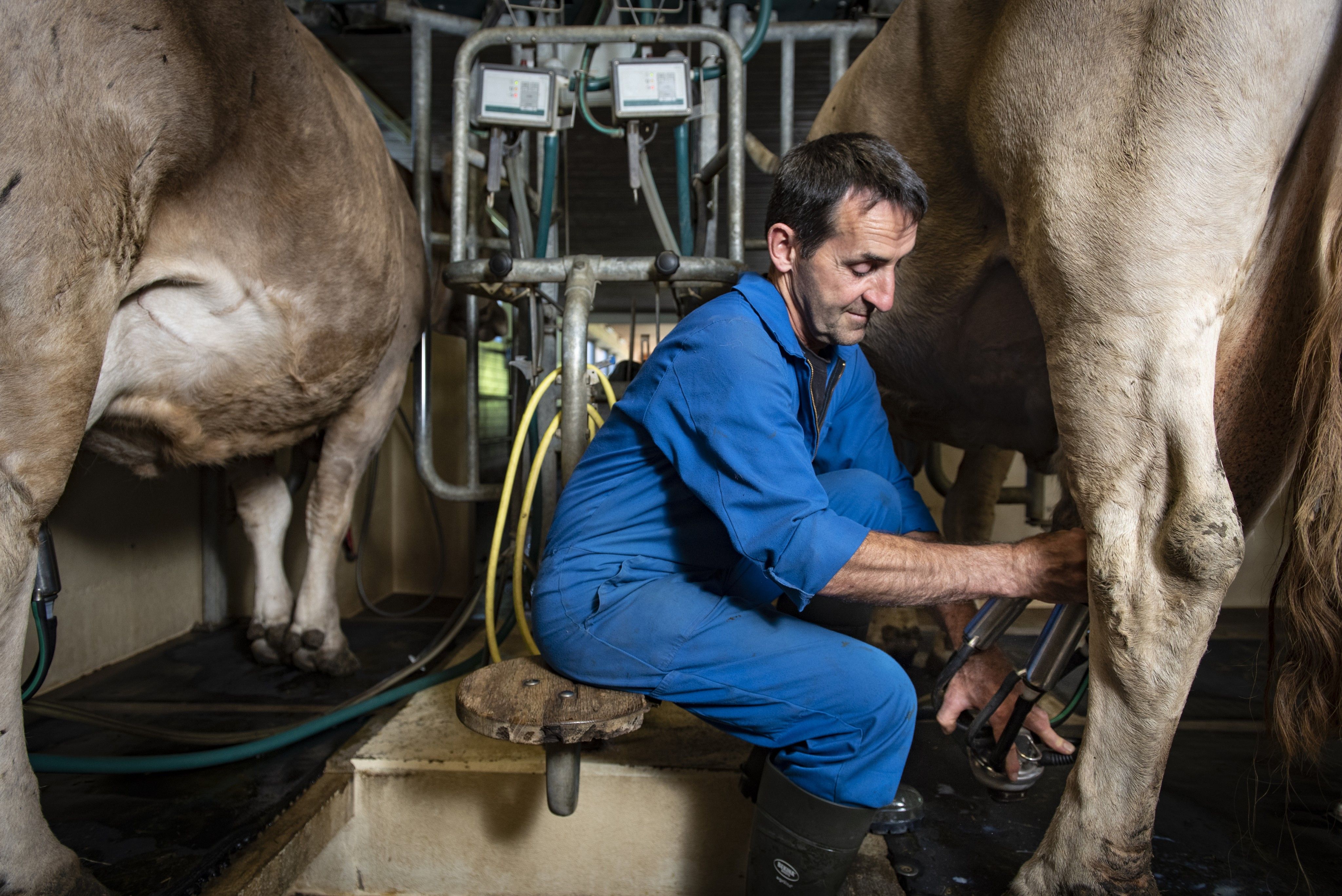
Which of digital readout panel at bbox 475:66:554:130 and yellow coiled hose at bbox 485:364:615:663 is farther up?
digital readout panel at bbox 475:66:554:130

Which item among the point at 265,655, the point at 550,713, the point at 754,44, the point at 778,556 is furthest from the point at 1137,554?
the point at 265,655

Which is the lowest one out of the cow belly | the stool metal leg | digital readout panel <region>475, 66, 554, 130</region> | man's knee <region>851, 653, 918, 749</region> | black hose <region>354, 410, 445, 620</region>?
black hose <region>354, 410, 445, 620</region>

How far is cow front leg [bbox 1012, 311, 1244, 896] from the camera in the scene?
118 centimetres

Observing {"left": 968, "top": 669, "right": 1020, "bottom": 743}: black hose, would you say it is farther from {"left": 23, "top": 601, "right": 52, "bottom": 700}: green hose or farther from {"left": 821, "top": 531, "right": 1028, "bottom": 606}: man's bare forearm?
{"left": 23, "top": 601, "right": 52, "bottom": 700}: green hose

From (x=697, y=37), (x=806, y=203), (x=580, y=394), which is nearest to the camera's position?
(x=806, y=203)

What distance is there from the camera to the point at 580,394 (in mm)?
1823

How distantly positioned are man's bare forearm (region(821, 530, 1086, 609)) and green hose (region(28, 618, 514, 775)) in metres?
1.14

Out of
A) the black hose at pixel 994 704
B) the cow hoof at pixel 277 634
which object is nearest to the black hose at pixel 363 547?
the cow hoof at pixel 277 634

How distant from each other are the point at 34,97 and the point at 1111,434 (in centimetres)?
171

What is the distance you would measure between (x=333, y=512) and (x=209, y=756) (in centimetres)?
94

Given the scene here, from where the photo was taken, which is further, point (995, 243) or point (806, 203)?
point (995, 243)

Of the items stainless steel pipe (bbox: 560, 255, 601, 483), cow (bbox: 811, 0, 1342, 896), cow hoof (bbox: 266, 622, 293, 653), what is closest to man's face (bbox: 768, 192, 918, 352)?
cow (bbox: 811, 0, 1342, 896)

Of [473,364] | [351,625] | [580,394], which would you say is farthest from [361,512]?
[580,394]

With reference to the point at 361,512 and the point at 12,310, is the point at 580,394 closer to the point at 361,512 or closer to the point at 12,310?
the point at 12,310
